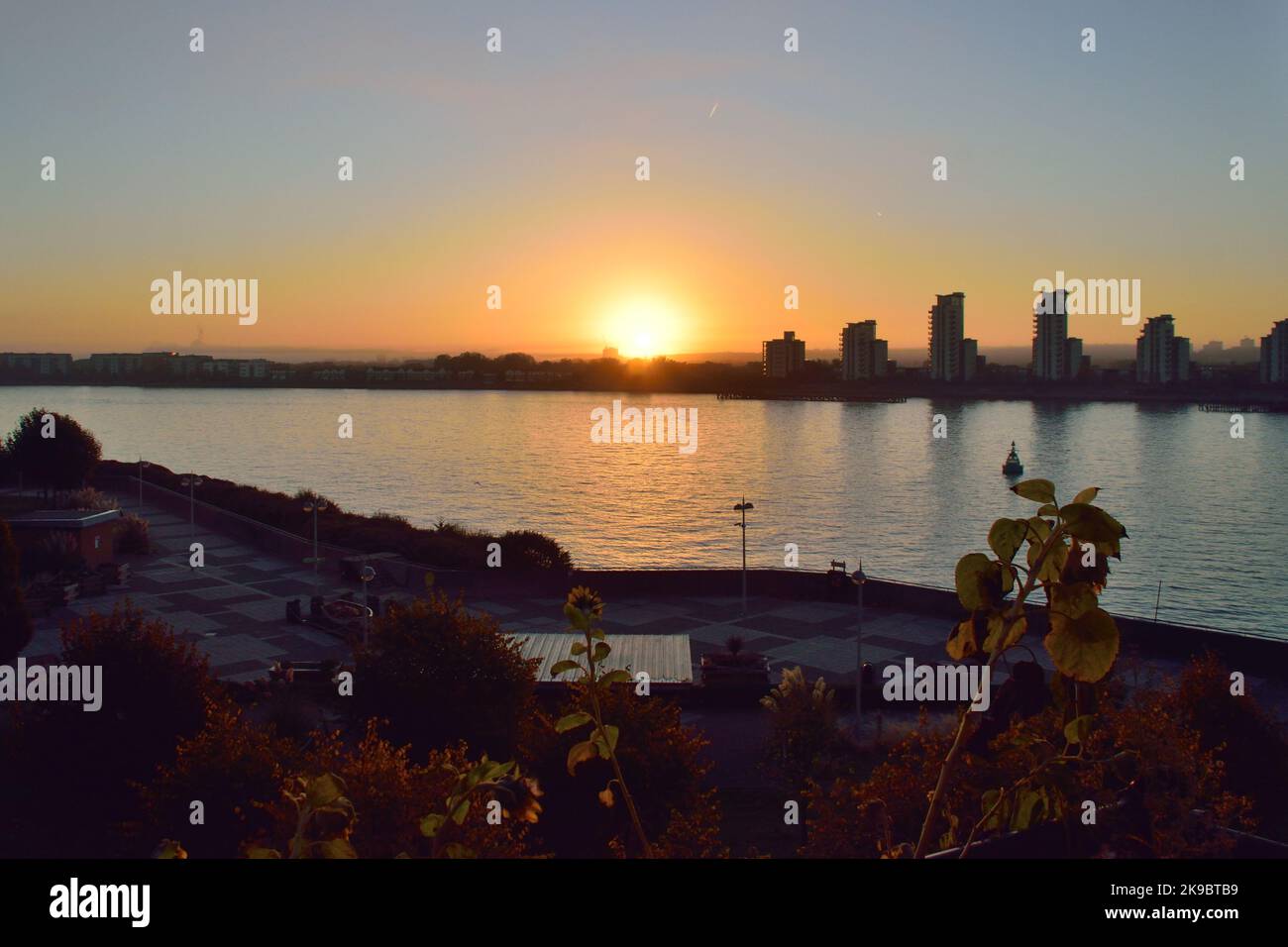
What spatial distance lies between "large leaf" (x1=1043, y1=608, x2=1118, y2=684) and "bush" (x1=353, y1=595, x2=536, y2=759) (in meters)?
14.2

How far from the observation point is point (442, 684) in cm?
1530

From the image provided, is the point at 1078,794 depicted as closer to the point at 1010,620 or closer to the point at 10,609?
the point at 1010,620

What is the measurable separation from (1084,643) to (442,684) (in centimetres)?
1455

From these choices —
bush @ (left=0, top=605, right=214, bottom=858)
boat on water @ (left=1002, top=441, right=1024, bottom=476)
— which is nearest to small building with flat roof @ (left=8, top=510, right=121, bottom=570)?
bush @ (left=0, top=605, right=214, bottom=858)

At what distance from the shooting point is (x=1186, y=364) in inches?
7835

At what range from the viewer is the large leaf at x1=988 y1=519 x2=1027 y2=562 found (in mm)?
1659

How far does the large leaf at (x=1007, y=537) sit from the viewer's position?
65.3 inches

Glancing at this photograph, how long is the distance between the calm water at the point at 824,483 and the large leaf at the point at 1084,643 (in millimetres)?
46051

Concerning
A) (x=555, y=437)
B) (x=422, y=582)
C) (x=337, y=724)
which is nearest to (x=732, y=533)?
(x=422, y=582)

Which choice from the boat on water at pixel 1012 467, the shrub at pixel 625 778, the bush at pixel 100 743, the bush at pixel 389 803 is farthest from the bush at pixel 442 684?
the boat on water at pixel 1012 467

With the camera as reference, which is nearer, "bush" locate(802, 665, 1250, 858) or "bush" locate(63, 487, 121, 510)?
"bush" locate(802, 665, 1250, 858)

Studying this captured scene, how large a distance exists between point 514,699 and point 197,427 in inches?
6194

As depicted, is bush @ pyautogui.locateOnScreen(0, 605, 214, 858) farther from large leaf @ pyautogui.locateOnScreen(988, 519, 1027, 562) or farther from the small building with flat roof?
the small building with flat roof
